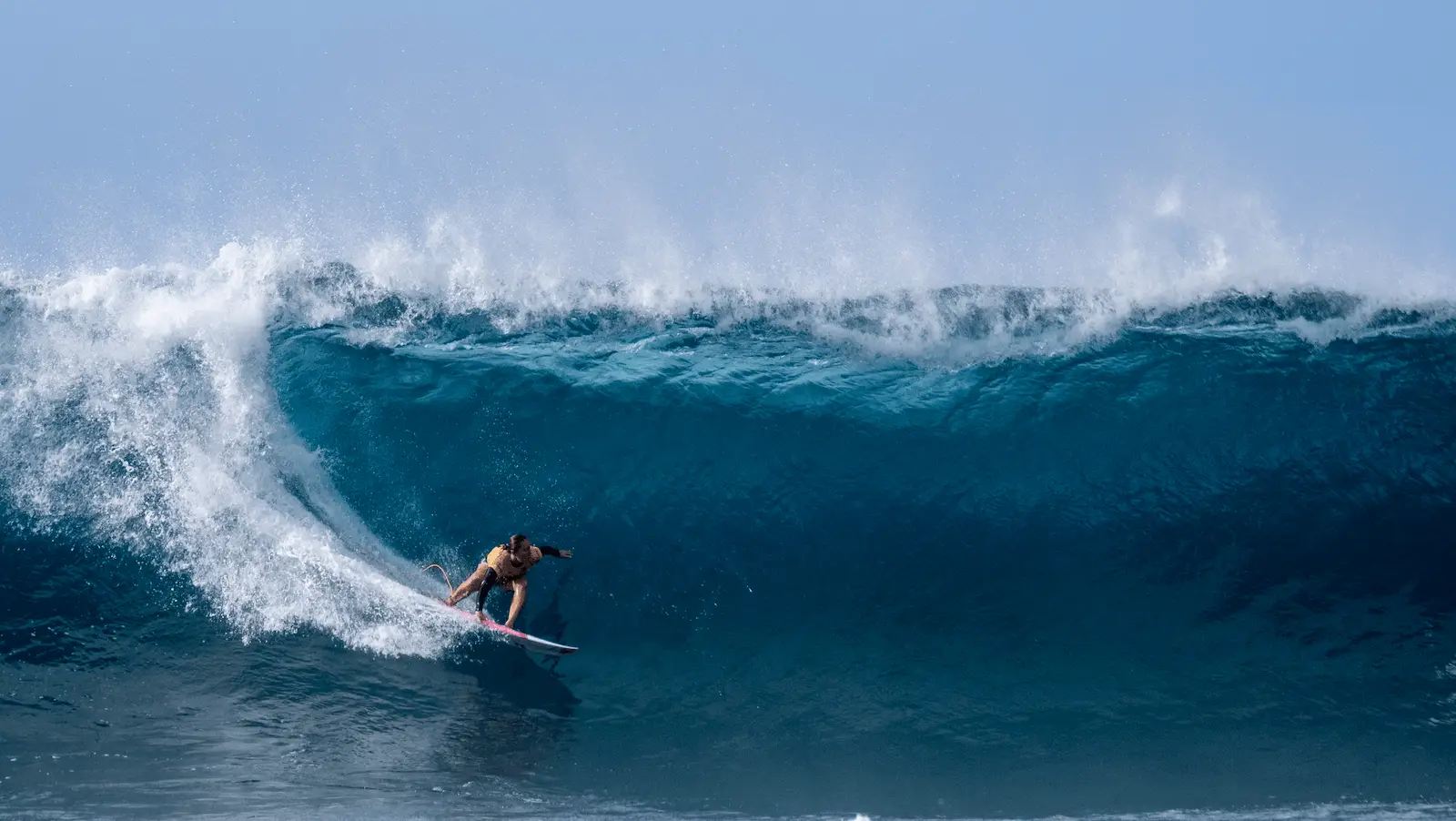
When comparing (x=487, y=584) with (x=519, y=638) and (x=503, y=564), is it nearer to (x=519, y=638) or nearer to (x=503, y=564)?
(x=503, y=564)

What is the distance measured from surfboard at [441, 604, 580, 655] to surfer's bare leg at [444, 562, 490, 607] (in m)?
0.09

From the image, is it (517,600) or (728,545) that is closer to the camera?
(517,600)

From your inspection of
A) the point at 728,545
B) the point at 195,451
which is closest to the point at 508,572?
the point at 728,545

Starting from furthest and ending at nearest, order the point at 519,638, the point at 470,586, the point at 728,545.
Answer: the point at 728,545 < the point at 470,586 < the point at 519,638

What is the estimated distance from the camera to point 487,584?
7652 millimetres

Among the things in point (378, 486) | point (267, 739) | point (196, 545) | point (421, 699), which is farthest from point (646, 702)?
point (196, 545)

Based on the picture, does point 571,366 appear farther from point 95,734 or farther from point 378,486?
point 95,734

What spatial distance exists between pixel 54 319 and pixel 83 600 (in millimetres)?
→ 3875

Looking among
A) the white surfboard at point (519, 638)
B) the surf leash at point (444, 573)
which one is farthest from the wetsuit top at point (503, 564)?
the surf leash at point (444, 573)

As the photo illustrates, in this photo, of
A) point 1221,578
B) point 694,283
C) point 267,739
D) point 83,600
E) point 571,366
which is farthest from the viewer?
point 694,283

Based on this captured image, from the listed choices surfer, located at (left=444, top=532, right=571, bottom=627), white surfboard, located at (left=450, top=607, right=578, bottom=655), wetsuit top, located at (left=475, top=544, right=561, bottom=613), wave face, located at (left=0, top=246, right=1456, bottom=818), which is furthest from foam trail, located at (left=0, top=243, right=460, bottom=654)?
wetsuit top, located at (left=475, top=544, right=561, bottom=613)

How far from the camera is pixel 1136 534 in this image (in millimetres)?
8852

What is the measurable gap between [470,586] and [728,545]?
2271mm

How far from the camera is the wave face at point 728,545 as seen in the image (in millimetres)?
6828
